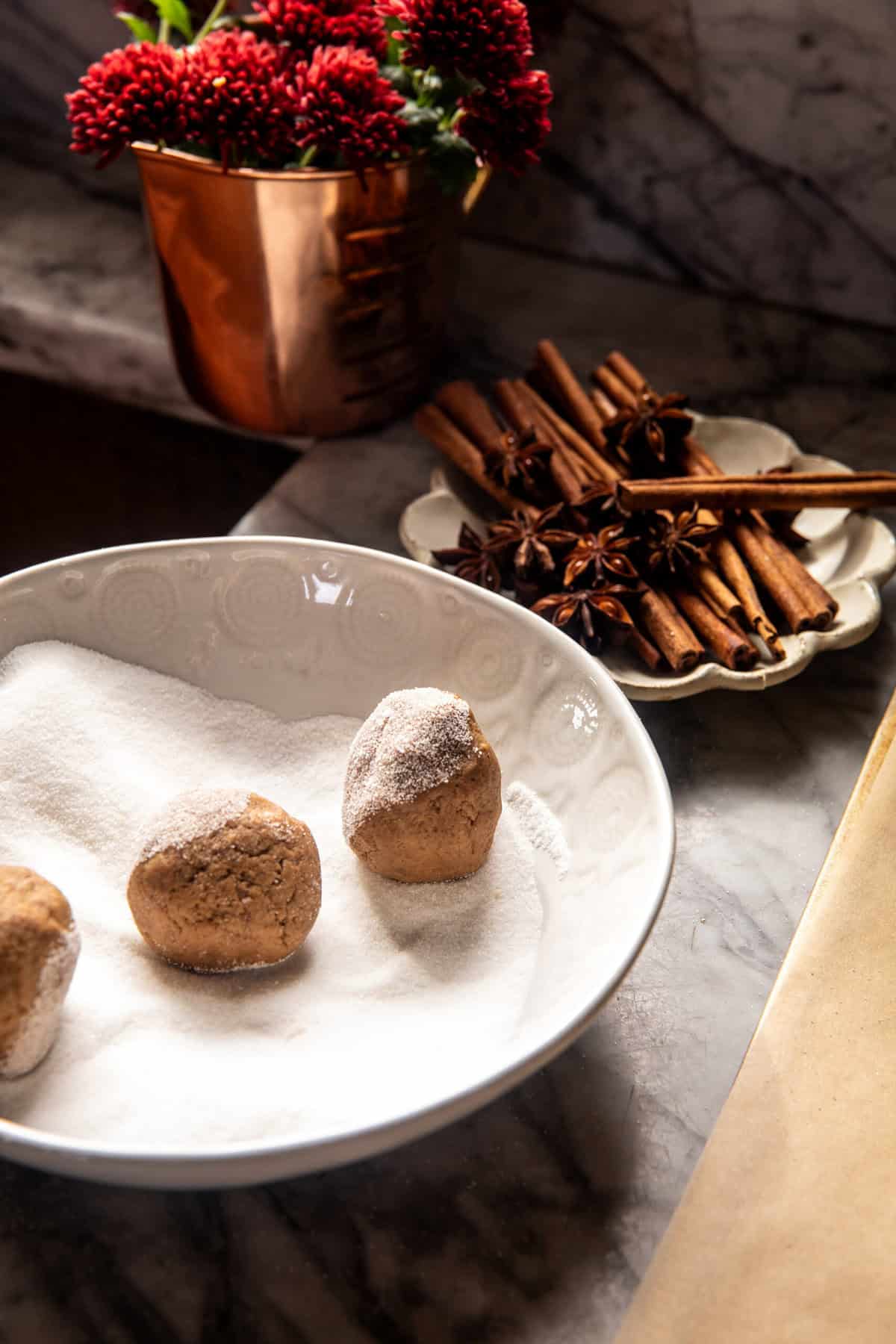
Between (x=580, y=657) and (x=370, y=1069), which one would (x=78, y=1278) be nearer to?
(x=370, y=1069)

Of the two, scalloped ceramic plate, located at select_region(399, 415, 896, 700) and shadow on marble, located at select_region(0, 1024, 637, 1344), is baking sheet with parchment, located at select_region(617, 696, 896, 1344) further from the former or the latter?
scalloped ceramic plate, located at select_region(399, 415, 896, 700)

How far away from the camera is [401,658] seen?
822 mm

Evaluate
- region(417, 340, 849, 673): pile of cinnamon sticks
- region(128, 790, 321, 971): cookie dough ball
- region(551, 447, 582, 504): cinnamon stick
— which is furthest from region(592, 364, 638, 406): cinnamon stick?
region(128, 790, 321, 971): cookie dough ball

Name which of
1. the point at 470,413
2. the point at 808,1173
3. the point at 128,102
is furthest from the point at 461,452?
the point at 808,1173

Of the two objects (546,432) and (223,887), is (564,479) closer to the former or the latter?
(546,432)

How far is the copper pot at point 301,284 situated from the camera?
38.0 inches

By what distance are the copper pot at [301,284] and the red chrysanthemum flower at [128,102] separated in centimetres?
5

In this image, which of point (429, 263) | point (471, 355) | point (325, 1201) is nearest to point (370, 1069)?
point (325, 1201)

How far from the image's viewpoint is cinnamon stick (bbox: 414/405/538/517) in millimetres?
1025

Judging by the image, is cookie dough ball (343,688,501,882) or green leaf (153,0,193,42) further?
green leaf (153,0,193,42)

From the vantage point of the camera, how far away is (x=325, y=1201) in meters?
0.59

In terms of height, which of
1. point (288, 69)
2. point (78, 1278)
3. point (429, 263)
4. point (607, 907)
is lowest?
point (78, 1278)

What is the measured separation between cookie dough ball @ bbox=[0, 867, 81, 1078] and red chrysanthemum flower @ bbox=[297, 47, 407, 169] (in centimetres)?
62

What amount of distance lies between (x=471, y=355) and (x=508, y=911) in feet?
2.63
